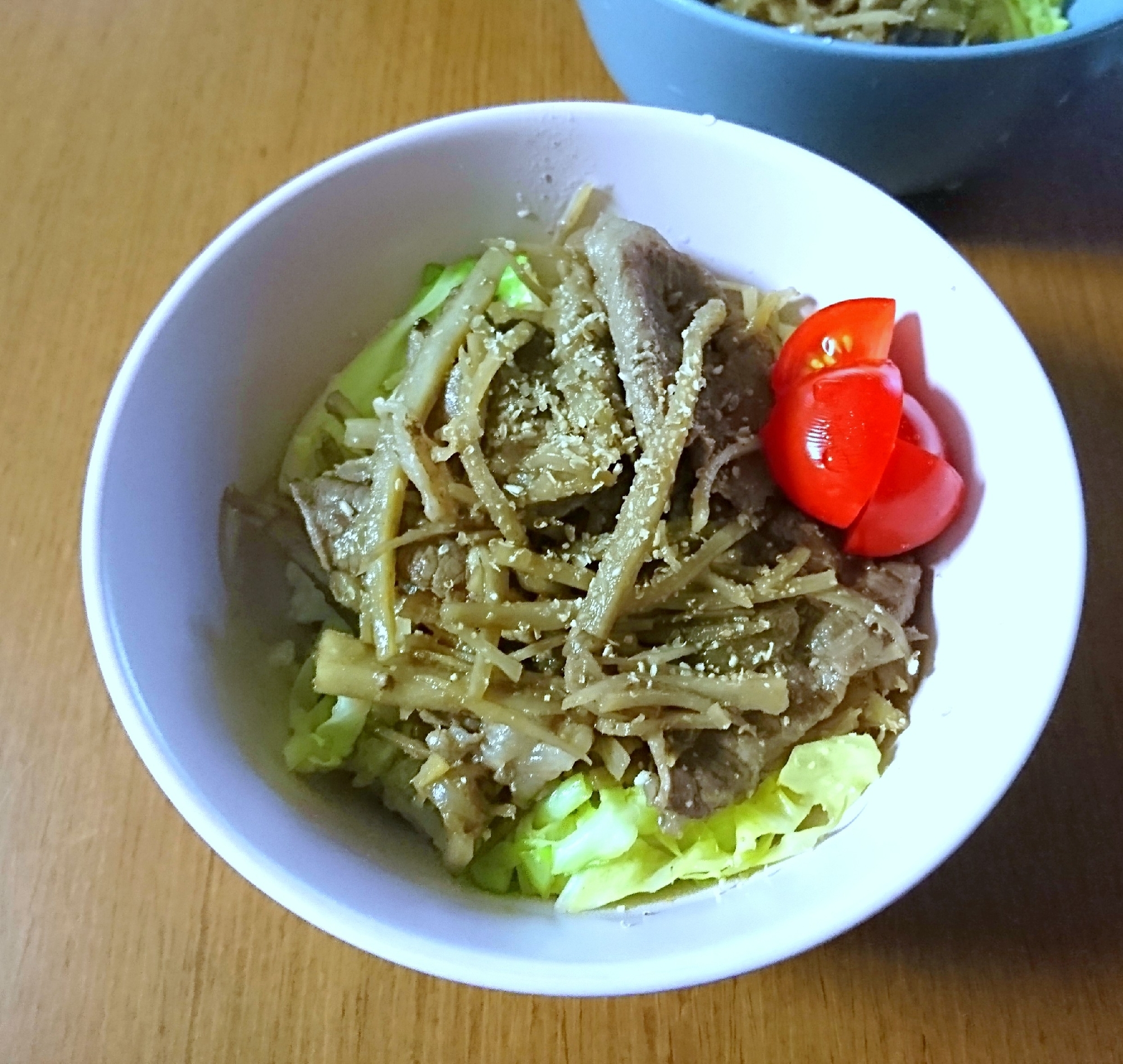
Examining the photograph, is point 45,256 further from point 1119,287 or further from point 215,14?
point 1119,287

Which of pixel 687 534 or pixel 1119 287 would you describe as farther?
pixel 1119 287

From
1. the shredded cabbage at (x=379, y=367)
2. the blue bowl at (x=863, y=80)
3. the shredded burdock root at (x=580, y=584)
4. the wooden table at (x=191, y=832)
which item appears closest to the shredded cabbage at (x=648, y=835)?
the shredded burdock root at (x=580, y=584)

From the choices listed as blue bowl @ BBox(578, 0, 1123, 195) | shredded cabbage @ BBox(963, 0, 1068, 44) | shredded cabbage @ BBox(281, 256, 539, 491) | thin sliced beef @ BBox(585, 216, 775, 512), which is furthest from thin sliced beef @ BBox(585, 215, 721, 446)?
shredded cabbage @ BBox(963, 0, 1068, 44)

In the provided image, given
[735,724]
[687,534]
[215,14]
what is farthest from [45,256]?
[735,724]

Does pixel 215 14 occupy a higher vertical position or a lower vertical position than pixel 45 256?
higher

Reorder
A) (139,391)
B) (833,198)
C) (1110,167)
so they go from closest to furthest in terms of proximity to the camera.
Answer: (139,391) → (833,198) → (1110,167)

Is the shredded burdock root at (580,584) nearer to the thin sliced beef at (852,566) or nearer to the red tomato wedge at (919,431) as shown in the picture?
the thin sliced beef at (852,566)
